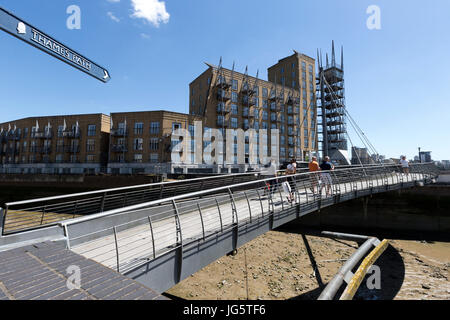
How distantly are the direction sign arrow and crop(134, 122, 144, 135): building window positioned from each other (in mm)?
33047

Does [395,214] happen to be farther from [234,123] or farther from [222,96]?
[222,96]

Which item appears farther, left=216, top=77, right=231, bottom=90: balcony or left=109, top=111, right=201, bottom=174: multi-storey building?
left=216, top=77, right=231, bottom=90: balcony

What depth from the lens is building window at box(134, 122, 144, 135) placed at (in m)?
40.3

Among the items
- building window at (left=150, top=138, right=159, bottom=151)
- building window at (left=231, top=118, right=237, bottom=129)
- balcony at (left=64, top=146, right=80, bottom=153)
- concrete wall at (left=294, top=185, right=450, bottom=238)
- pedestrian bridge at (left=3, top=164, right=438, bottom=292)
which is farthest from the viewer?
building window at (left=231, top=118, right=237, bottom=129)

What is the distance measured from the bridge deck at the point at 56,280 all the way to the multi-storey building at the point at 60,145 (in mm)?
43770

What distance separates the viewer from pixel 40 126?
46.2m

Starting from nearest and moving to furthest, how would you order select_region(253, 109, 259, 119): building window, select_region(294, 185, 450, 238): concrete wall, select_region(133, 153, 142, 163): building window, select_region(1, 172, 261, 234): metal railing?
select_region(1, 172, 261, 234): metal railing → select_region(294, 185, 450, 238): concrete wall → select_region(133, 153, 142, 163): building window → select_region(253, 109, 259, 119): building window

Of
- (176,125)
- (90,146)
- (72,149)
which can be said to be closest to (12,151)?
(72,149)

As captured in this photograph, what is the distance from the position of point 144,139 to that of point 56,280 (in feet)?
132

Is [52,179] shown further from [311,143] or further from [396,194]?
[311,143]

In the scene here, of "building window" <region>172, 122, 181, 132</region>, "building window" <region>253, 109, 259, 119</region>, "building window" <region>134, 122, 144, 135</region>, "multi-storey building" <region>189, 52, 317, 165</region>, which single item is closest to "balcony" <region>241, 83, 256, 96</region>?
"multi-storey building" <region>189, 52, 317, 165</region>

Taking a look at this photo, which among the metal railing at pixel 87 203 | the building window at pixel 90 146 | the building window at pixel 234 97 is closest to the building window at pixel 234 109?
the building window at pixel 234 97

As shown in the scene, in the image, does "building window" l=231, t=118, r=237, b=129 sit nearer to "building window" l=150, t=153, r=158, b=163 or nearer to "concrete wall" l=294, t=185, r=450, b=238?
"building window" l=150, t=153, r=158, b=163
